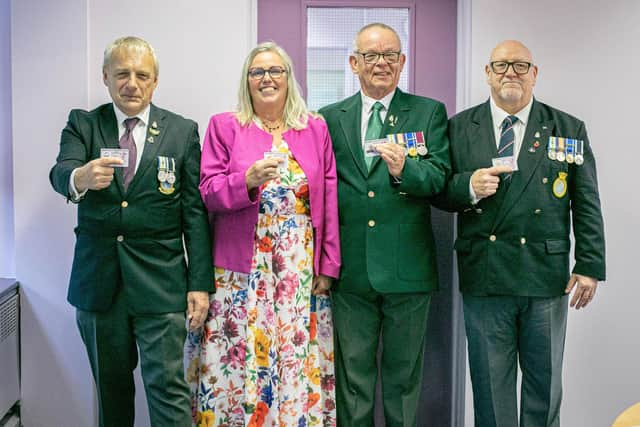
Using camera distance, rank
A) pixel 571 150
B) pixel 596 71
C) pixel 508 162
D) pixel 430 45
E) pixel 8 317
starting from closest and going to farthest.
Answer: pixel 508 162 < pixel 571 150 < pixel 8 317 < pixel 596 71 < pixel 430 45

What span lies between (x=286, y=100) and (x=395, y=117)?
1.43 feet

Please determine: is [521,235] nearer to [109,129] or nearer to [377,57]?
[377,57]

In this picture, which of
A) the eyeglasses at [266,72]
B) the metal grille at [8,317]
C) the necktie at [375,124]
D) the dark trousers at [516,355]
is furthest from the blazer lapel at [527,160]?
the metal grille at [8,317]

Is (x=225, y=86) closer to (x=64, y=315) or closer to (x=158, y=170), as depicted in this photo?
(x=158, y=170)

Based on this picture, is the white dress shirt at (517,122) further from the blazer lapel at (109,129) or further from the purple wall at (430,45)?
the blazer lapel at (109,129)

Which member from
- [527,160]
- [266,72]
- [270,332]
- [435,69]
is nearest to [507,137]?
[527,160]

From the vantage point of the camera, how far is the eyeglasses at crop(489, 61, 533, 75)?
8.47ft

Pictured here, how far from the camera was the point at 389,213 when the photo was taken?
2.58 metres

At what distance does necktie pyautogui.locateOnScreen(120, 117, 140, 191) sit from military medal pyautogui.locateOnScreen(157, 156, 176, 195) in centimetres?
10

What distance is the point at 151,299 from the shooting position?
96.0 inches

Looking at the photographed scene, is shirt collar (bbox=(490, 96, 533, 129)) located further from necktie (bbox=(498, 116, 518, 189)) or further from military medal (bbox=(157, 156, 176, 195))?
military medal (bbox=(157, 156, 176, 195))

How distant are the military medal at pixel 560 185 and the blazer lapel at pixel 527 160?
0.33 ft

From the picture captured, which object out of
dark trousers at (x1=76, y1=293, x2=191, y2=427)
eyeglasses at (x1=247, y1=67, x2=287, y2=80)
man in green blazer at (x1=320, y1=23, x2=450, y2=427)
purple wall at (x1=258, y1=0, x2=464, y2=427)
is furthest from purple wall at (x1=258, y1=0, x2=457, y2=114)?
dark trousers at (x1=76, y1=293, x2=191, y2=427)

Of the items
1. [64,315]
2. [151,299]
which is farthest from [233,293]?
[64,315]
